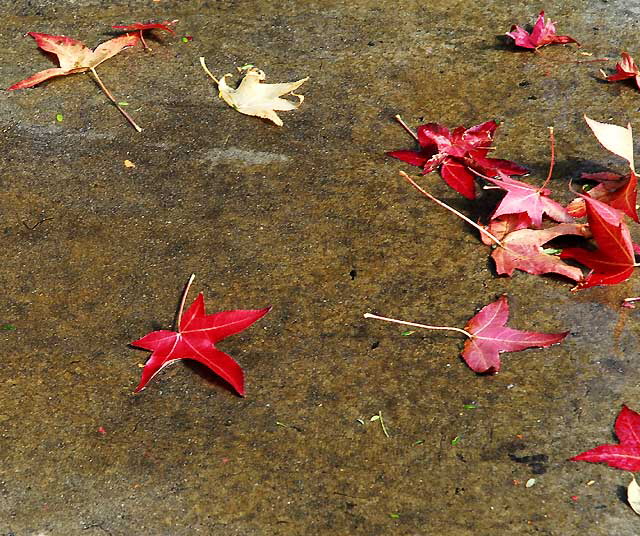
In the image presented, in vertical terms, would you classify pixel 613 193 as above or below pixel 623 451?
above

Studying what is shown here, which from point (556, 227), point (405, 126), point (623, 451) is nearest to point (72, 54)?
point (405, 126)

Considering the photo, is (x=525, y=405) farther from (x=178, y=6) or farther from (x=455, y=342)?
(x=178, y=6)

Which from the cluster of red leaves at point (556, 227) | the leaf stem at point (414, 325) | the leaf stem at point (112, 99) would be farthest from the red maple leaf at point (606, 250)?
the leaf stem at point (112, 99)

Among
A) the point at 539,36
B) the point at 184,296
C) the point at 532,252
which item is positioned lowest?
the point at 184,296

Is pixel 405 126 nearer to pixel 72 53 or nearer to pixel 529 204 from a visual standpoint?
pixel 529 204

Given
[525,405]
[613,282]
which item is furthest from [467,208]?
[525,405]

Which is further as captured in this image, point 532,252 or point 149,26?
point 149,26
